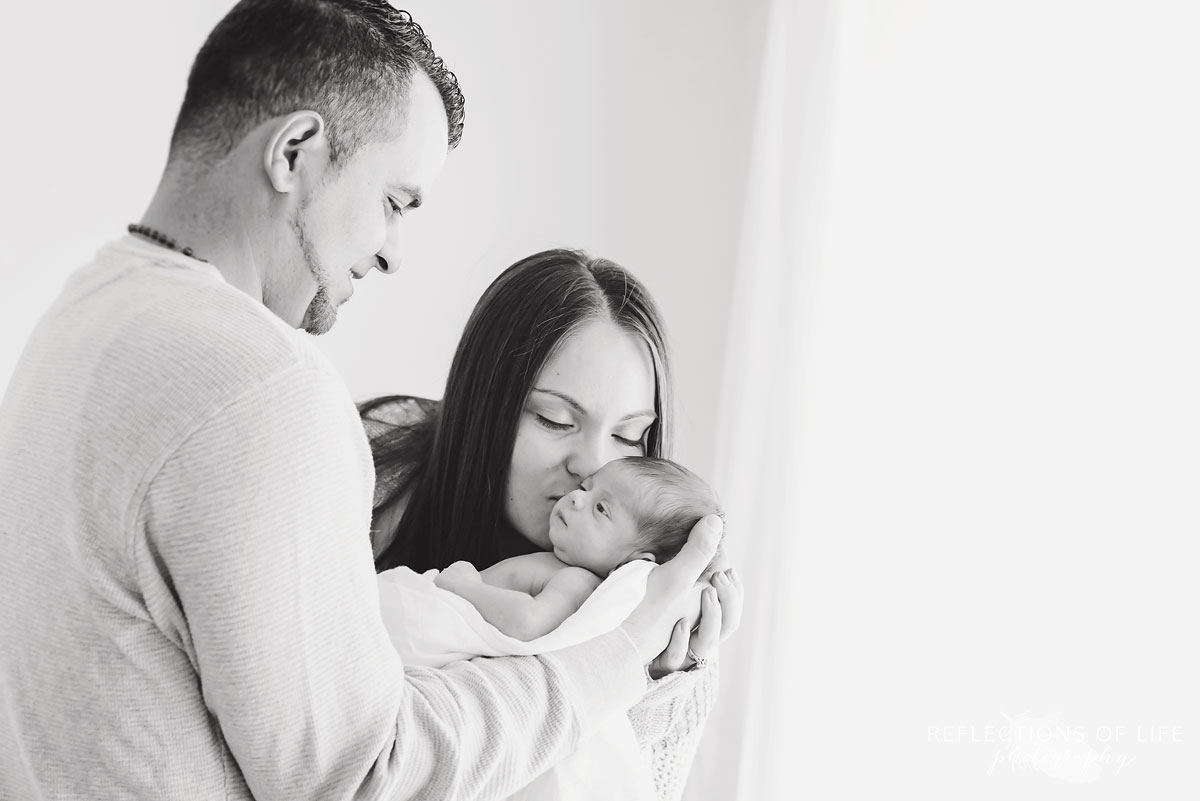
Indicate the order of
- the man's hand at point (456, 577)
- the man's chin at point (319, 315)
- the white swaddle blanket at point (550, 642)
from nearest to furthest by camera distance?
1. the man's chin at point (319, 315)
2. the white swaddle blanket at point (550, 642)
3. the man's hand at point (456, 577)

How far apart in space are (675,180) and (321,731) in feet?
8.95

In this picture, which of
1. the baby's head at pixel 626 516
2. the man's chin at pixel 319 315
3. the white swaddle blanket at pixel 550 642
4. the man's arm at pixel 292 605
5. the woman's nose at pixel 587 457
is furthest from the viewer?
the woman's nose at pixel 587 457

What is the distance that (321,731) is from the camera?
3.26 ft

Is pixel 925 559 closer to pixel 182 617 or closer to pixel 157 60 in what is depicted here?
pixel 182 617

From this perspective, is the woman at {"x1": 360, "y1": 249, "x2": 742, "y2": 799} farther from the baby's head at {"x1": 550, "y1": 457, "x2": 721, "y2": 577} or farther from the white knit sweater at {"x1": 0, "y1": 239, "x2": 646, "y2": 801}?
the white knit sweater at {"x1": 0, "y1": 239, "x2": 646, "y2": 801}

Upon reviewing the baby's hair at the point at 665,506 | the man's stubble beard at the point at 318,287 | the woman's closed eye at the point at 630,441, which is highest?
the man's stubble beard at the point at 318,287

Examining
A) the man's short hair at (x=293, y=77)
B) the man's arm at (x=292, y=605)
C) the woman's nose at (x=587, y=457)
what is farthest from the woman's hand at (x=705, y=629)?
the man's short hair at (x=293, y=77)

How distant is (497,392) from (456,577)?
15.1 inches

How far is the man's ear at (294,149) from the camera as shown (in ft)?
3.60

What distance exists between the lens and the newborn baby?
1701mm

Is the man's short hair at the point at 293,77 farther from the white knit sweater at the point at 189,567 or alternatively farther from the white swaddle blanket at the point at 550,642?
the white swaddle blanket at the point at 550,642

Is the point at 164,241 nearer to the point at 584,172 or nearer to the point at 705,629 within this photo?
the point at 705,629

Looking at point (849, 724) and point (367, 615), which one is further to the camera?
point (849, 724)

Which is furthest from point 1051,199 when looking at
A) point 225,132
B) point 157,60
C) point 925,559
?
point 157,60
